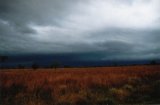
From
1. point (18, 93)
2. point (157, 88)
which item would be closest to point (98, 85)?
point (157, 88)

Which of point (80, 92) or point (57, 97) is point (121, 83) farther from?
point (57, 97)

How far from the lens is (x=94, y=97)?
1089 cm

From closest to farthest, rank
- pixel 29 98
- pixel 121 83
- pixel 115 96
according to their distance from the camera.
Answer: pixel 29 98 → pixel 115 96 → pixel 121 83

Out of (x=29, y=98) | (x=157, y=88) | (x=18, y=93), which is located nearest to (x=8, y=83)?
(x=18, y=93)

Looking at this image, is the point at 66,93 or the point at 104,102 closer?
the point at 104,102

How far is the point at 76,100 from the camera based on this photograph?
10.4 m

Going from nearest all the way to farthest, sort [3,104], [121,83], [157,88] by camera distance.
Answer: [3,104], [157,88], [121,83]

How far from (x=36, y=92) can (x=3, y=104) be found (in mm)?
2174

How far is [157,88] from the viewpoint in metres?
13.1

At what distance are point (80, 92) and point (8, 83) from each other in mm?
4762

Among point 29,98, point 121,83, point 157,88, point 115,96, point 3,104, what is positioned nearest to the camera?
point 3,104

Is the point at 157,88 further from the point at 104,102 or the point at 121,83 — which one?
the point at 104,102

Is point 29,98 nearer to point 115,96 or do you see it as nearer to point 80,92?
point 80,92

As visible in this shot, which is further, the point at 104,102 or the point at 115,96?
the point at 115,96
